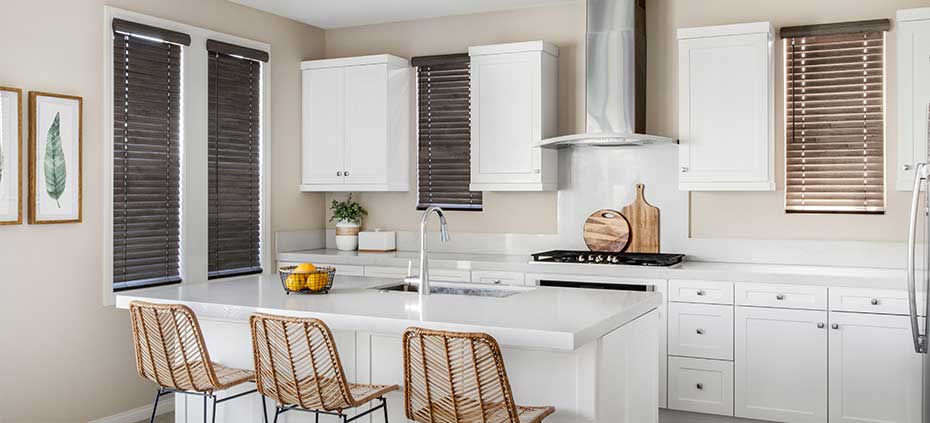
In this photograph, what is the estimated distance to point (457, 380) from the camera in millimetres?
2744

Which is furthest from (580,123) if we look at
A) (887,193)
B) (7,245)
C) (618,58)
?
(7,245)

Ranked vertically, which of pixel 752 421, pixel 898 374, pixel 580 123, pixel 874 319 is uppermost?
pixel 580 123

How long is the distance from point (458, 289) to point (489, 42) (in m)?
2.43

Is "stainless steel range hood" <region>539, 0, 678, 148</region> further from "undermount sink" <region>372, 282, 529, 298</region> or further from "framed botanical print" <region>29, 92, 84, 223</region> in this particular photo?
"framed botanical print" <region>29, 92, 84, 223</region>

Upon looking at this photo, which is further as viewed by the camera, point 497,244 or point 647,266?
point 497,244

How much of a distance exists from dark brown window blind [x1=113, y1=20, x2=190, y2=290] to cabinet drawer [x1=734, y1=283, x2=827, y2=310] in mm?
3419

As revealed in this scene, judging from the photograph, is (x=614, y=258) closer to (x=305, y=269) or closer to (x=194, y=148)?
(x=305, y=269)

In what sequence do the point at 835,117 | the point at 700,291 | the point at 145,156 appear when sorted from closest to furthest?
the point at 700,291
the point at 835,117
the point at 145,156

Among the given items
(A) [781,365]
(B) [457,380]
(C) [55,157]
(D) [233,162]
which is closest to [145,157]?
(C) [55,157]

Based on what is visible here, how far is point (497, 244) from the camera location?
5871 mm

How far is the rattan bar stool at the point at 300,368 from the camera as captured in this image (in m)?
2.98

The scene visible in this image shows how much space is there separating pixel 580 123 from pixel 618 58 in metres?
0.64

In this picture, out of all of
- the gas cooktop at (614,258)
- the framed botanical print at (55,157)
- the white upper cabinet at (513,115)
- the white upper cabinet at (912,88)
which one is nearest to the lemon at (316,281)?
Result: the framed botanical print at (55,157)

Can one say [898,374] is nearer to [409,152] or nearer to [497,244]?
[497,244]
